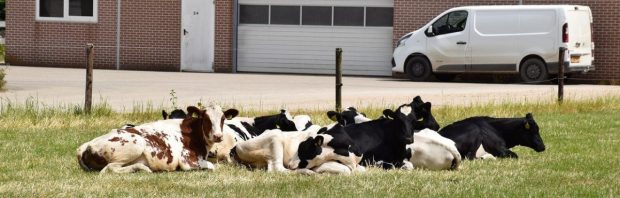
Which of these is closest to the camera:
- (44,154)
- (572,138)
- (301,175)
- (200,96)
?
(301,175)

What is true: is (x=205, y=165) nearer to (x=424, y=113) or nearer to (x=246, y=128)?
(x=246, y=128)

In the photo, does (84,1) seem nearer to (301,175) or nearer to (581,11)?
(581,11)

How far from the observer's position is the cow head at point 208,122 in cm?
1262

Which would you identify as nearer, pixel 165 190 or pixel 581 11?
pixel 165 190

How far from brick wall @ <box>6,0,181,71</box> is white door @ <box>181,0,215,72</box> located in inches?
8.9

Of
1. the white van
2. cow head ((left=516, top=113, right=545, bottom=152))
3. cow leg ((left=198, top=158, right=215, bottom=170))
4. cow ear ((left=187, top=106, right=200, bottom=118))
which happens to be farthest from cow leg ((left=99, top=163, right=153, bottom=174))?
the white van

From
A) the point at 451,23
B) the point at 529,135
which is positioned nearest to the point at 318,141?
the point at 529,135

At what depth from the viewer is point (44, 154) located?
568 inches

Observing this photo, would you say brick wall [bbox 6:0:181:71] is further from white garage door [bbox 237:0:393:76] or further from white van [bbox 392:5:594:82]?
white van [bbox 392:5:594:82]

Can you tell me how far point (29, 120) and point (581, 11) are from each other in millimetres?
19563

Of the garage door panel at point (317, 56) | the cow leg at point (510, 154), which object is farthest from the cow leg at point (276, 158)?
the garage door panel at point (317, 56)

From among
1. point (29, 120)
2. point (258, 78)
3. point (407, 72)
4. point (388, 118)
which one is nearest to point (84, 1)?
point (258, 78)

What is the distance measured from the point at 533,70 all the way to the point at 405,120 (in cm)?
2275

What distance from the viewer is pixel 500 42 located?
35.2 meters
